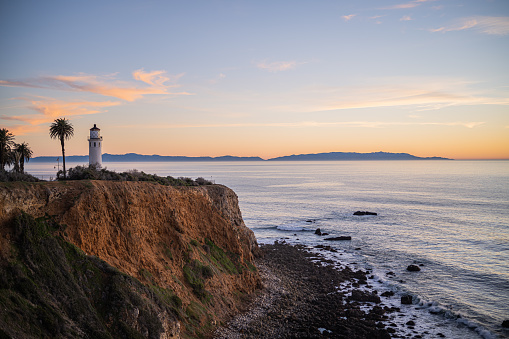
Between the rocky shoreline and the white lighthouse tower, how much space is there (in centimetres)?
2665

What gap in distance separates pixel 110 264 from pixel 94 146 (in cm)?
3030

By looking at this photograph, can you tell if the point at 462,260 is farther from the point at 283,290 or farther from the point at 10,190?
the point at 10,190

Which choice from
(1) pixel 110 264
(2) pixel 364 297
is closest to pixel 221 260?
(1) pixel 110 264

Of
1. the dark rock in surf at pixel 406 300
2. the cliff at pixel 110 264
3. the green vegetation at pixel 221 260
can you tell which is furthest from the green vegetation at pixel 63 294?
the dark rock in surf at pixel 406 300

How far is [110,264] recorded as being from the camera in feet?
62.1

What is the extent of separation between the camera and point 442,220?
67.6 metres

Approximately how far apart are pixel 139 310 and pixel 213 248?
41.9 ft

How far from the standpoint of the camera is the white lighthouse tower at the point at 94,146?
44.4 m

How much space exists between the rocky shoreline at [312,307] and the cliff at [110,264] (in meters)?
2.31

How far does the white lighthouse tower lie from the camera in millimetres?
44375

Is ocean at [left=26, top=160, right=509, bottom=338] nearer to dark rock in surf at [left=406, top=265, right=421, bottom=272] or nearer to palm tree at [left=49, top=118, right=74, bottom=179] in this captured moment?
dark rock in surf at [left=406, top=265, right=421, bottom=272]

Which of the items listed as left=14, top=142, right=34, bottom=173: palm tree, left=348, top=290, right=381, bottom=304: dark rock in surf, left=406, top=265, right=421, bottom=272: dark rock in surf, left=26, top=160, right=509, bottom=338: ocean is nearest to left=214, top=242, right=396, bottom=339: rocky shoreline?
left=348, top=290, right=381, bottom=304: dark rock in surf

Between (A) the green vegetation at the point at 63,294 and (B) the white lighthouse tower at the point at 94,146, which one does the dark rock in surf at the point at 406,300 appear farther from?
(B) the white lighthouse tower at the point at 94,146

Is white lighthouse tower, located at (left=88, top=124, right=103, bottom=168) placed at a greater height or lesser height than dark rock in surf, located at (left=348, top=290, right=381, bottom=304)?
greater
